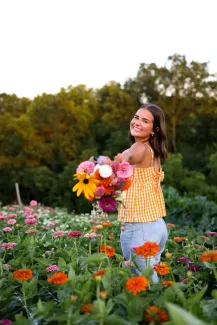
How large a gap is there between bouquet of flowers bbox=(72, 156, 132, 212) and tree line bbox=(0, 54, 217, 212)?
21.8 m

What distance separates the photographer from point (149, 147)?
3.19m

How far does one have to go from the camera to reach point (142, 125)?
3.21 m

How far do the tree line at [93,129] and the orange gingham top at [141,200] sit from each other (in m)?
21.1

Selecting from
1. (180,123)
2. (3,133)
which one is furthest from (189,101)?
(3,133)

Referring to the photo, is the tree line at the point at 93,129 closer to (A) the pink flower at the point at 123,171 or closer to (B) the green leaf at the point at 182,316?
(A) the pink flower at the point at 123,171

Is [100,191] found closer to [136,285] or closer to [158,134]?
[136,285]

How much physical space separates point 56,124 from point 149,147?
959 inches

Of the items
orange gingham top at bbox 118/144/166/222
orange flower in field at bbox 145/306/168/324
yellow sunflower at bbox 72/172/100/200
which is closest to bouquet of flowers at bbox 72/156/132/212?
yellow sunflower at bbox 72/172/100/200

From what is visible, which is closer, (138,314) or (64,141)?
(138,314)

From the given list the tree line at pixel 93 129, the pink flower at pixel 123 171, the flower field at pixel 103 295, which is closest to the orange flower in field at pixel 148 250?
the flower field at pixel 103 295

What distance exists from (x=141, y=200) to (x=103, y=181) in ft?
2.68

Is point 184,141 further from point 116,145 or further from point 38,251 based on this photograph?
point 38,251

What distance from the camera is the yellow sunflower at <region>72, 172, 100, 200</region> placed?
2379 millimetres

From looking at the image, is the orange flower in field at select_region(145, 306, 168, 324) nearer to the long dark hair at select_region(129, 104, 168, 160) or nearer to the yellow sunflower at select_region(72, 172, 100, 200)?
the yellow sunflower at select_region(72, 172, 100, 200)
